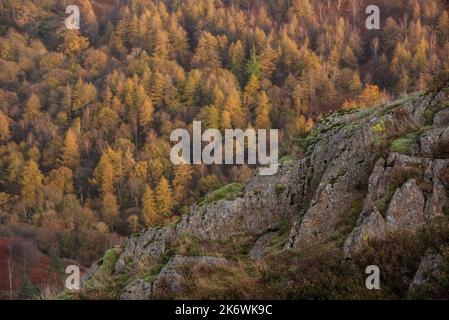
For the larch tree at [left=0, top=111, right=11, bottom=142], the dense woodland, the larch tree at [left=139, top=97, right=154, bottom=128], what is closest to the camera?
the dense woodland

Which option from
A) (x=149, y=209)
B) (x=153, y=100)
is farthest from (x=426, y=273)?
(x=153, y=100)

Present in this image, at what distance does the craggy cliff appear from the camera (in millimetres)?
8766

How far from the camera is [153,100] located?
526 feet

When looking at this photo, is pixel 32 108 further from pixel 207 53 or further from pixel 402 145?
pixel 402 145

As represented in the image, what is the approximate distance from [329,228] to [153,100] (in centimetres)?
15167

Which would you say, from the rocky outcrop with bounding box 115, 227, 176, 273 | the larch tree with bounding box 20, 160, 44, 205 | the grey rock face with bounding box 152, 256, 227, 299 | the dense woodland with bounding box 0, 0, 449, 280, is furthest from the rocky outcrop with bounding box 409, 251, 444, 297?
the larch tree with bounding box 20, 160, 44, 205

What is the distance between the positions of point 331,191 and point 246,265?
317cm

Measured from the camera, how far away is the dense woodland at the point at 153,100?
4633 inches

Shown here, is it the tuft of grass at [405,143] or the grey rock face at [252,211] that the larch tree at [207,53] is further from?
the tuft of grass at [405,143]

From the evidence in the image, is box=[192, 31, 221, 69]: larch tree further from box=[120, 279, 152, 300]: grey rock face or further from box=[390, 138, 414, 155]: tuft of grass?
box=[120, 279, 152, 300]: grey rock face

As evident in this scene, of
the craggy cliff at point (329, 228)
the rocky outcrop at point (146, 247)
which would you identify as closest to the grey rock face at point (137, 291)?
the craggy cliff at point (329, 228)

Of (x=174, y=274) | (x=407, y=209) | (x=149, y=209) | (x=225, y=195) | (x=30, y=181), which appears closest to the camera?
(x=407, y=209)

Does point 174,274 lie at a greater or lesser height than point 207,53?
lesser

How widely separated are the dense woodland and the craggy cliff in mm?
83802
